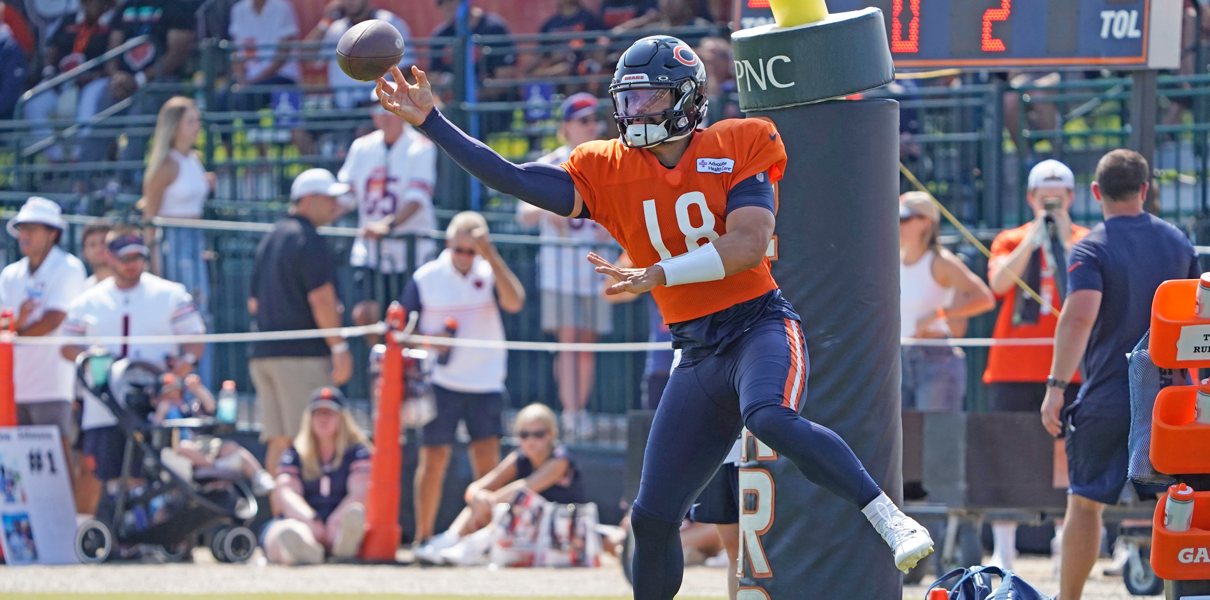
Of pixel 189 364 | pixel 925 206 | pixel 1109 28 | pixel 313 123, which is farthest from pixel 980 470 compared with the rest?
pixel 313 123

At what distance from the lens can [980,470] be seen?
31.5ft

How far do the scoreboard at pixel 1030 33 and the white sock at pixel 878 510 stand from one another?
3.25m

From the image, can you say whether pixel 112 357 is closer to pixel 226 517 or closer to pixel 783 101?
pixel 226 517

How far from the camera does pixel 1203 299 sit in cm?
617

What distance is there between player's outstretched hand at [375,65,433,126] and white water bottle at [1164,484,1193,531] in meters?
2.79

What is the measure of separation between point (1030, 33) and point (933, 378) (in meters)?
2.50

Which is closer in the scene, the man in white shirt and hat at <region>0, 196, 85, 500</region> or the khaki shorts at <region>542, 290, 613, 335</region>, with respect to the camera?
the man in white shirt and hat at <region>0, 196, 85, 500</region>

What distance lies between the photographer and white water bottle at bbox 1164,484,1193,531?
634 cm

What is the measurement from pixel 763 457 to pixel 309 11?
12.4 metres

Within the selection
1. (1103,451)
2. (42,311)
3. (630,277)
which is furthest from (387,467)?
(630,277)

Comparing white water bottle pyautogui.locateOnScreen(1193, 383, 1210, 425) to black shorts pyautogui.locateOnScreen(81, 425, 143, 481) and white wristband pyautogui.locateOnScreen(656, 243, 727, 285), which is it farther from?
black shorts pyautogui.locateOnScreen(81, 425, 143, 481)

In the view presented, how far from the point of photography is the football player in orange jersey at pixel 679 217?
6254mm

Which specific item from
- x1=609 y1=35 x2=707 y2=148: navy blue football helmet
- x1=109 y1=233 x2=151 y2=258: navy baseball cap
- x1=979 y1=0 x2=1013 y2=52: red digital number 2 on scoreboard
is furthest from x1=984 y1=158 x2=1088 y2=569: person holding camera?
x1=109 y1=233 x2=151 y2=258: navy baseball cap

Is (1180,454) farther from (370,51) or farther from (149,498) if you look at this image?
(149,498)
